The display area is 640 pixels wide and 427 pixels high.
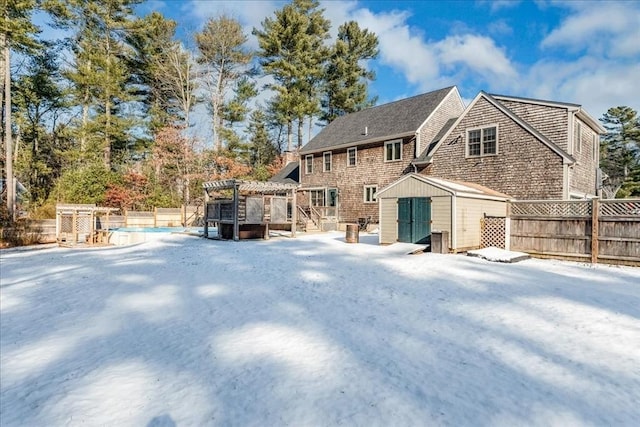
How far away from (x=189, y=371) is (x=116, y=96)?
1236 inches

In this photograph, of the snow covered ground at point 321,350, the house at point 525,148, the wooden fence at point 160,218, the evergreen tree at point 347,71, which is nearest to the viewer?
the snow covered ground at point 321,350

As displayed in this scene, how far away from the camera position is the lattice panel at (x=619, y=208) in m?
9.38

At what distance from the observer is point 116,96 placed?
28672 millimetres

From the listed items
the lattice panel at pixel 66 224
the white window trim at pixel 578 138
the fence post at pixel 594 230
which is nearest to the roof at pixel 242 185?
the lattice panel at pixel 66 224

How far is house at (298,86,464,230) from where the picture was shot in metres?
20.6

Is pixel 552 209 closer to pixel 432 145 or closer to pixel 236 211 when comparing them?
pixel 432 145

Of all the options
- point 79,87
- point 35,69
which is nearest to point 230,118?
point 79,87

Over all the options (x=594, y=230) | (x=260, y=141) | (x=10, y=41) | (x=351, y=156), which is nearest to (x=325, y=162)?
(x=351, y=156)

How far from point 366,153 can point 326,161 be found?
3.56 metres

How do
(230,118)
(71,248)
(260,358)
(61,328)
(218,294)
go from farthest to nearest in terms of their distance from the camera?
(230,118) → (71,248) → (218,294) → (61,328) → (260,358)

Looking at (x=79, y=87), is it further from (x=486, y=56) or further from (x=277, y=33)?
(x=486, y=56)

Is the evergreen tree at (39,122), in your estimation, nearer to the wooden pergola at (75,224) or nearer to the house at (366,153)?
the wooden pergola at (75,224)

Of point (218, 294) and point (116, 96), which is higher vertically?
point (116, 96)

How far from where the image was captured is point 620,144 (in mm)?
41219
